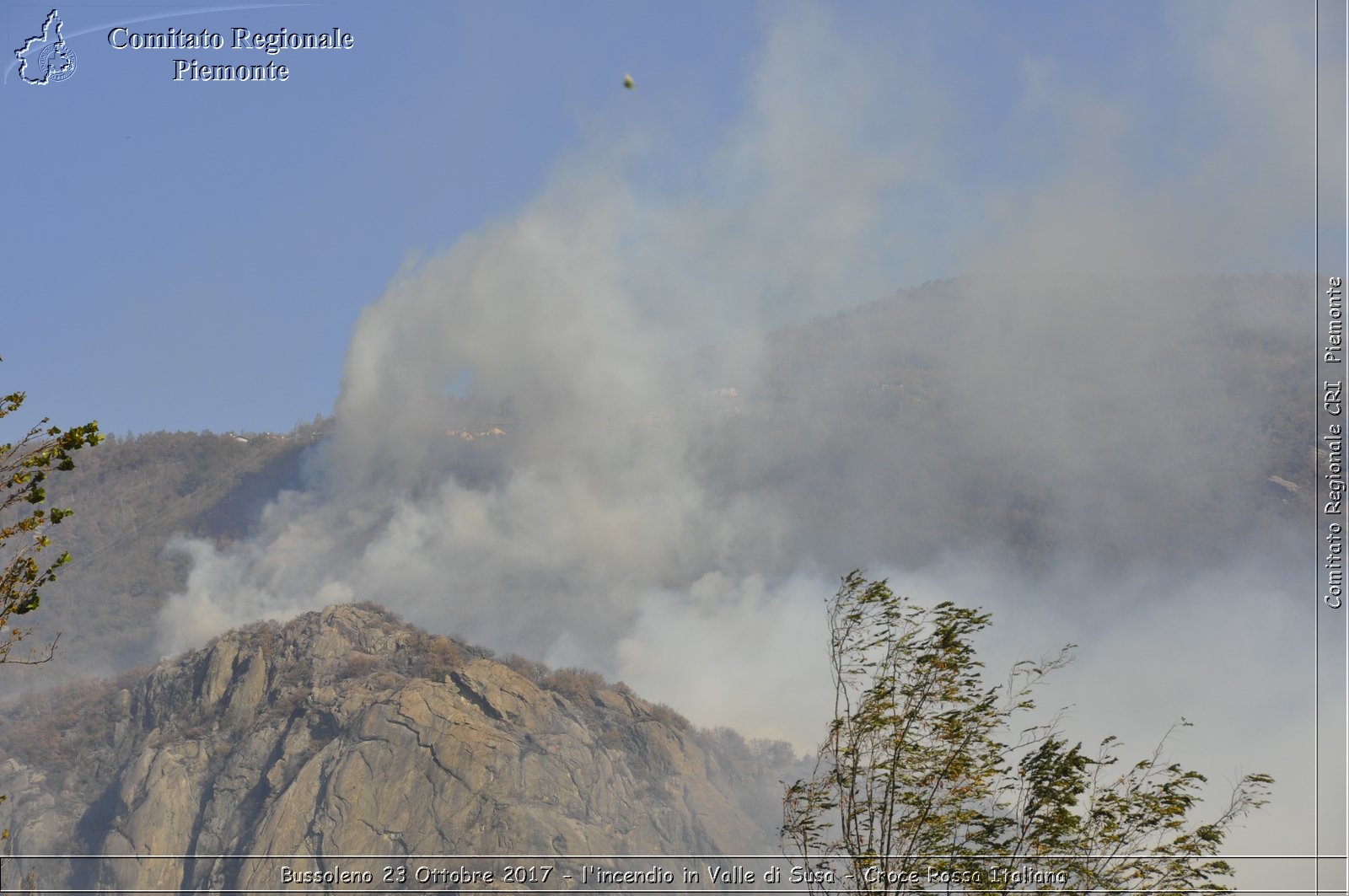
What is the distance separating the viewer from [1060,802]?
836 inches

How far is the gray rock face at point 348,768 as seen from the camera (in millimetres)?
138625

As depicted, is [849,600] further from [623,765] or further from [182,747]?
[182,747]

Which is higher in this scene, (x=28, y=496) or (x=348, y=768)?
(x=348, y=768)

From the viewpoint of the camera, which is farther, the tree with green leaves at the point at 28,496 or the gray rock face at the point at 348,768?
the gray rock face at the point at 348,768

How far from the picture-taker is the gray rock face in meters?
139

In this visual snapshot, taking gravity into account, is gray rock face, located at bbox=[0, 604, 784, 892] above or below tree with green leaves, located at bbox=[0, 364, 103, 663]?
above

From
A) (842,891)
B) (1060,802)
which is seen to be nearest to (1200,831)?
(1060,802)

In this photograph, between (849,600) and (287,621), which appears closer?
(849,600)

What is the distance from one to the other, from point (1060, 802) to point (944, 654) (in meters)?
3.52

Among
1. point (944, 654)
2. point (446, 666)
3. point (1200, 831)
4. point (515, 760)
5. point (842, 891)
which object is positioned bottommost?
point (842, 891)

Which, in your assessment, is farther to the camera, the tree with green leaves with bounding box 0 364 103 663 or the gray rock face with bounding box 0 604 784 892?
the gray rock face with bounding box 0 604 784 892

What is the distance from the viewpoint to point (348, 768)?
141 m

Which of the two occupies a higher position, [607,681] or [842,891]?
[607,681]

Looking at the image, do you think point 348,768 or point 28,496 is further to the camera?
point 348,768
